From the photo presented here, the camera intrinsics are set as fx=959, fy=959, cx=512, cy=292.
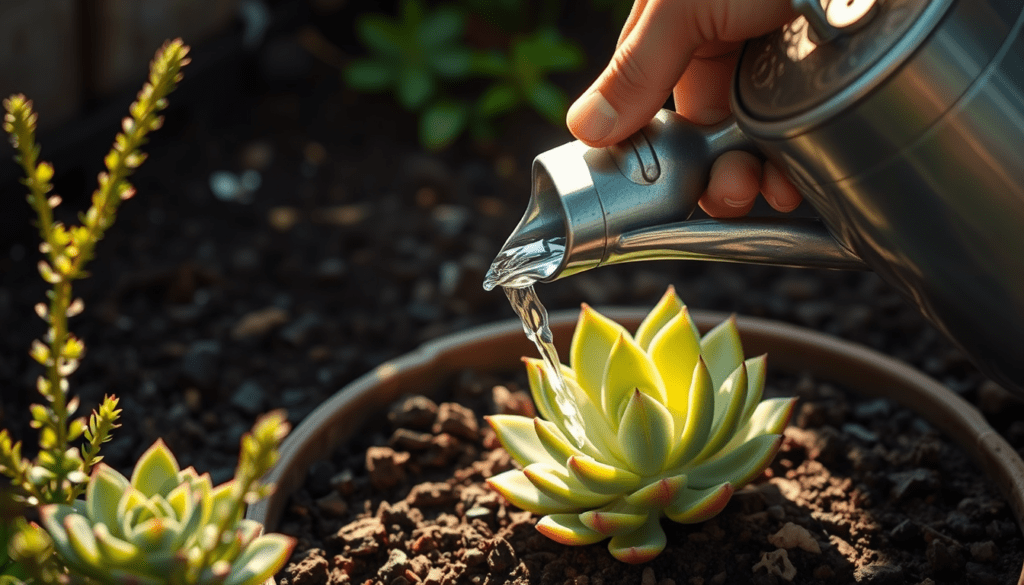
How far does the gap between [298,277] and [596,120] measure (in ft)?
3.32

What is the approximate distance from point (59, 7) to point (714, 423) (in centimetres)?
145

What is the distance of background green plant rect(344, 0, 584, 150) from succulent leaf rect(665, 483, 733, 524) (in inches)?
45.0

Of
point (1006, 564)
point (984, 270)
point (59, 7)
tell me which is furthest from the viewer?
point (59, 7)

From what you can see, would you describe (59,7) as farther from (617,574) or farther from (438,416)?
(617,574)

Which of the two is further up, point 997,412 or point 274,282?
point 274,282

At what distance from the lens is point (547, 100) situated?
1.95 m

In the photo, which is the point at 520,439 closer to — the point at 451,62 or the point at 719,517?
the point at 719,517

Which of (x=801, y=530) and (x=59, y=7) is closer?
(x=801, y=530)

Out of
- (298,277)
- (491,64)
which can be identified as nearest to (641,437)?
(298,277)

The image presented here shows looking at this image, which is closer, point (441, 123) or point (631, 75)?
point (631, 75)

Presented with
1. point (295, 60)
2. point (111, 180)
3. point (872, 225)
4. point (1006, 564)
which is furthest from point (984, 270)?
point (295, 60)

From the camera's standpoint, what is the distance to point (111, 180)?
0.77m

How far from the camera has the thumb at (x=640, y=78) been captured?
34.1 inches

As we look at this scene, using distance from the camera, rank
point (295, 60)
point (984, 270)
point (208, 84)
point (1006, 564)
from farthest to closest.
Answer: point (295, 60) → point (208, 84) → point (1006, 564) → point (984, 270)
